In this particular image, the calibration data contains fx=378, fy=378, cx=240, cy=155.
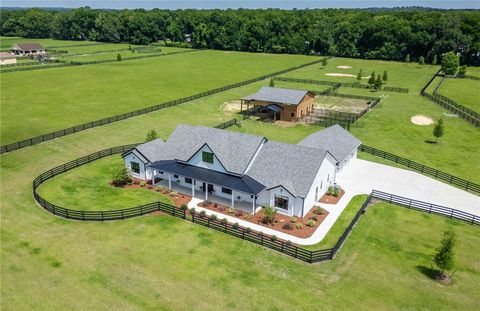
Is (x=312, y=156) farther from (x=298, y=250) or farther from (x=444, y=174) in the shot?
(x=444, y=174)

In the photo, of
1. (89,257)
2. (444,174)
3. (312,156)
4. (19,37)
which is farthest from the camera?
(19,37)

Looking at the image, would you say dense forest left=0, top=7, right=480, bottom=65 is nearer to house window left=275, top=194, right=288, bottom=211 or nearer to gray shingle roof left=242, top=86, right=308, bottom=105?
gray shingle roof left=242, top=86, right=308, bottom=105

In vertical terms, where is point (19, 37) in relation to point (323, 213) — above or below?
above

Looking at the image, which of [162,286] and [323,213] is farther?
[323,213]

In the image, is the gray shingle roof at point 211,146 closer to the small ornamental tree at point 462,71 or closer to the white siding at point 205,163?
the white siding at point 205,163

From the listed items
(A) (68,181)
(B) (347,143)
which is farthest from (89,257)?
(B) (347,143)

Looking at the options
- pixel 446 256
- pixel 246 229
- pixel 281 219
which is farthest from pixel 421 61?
pixel 246 229

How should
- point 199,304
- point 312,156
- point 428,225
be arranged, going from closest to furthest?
point 199,304 → point 428,225 → point 312,156
